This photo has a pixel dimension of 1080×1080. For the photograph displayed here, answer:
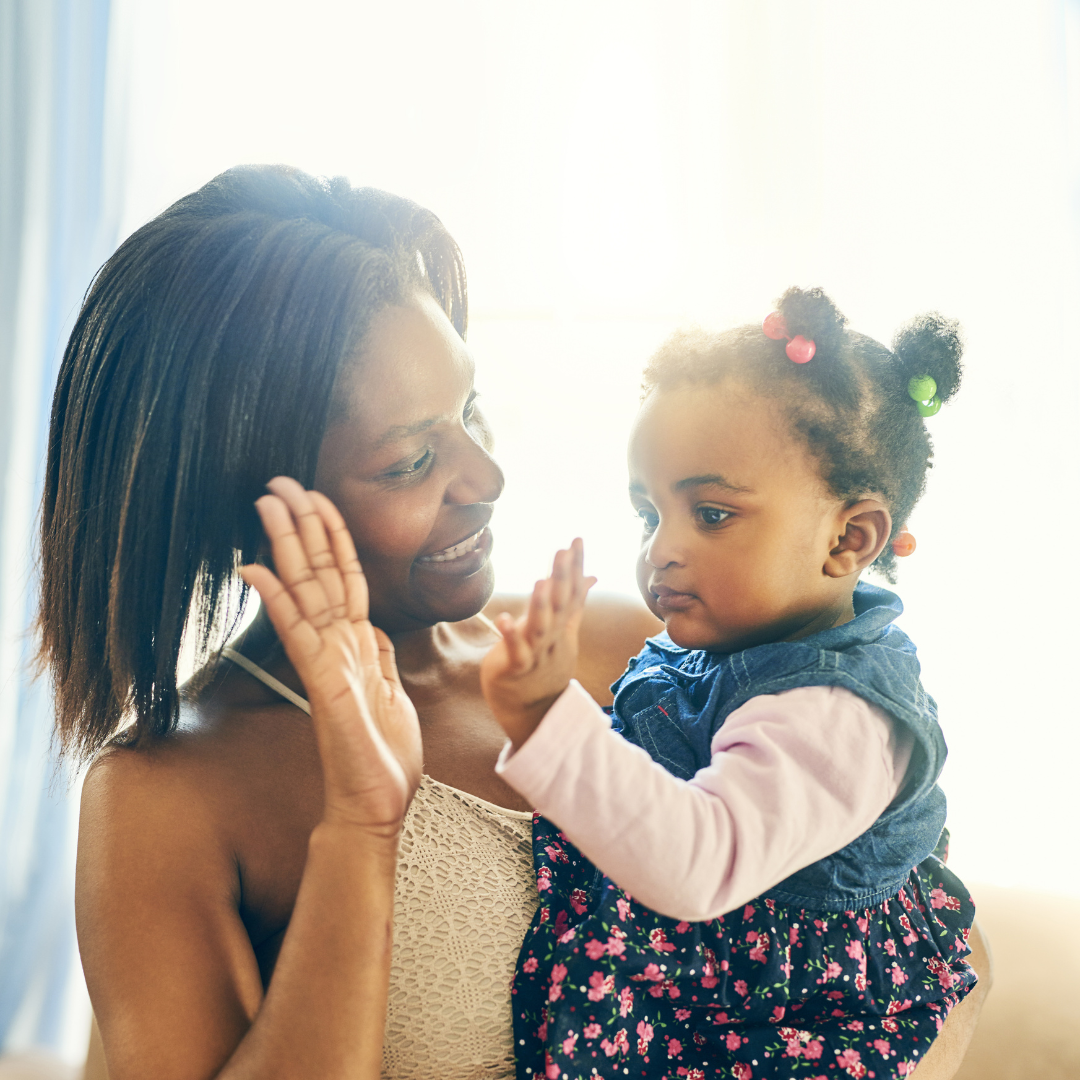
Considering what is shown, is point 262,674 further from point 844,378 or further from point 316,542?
point 844,378

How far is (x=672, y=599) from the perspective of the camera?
0.98 m

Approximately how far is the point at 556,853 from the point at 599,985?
15cm

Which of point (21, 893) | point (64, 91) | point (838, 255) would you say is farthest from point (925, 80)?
point (21, 893)

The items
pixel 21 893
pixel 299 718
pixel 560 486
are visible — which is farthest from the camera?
pixel 560 486

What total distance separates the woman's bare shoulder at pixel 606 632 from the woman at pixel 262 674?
0.33m

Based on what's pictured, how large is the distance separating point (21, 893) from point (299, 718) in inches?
60.7

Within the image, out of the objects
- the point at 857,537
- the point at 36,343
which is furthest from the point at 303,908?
the point at 36,343

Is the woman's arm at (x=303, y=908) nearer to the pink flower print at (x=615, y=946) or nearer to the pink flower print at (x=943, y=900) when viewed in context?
the pink flower print at (x=615, y=946)

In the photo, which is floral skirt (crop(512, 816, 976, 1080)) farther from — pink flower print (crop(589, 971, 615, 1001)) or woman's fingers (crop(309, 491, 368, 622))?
woman's fingers (crop(309, 491, 368, 622))

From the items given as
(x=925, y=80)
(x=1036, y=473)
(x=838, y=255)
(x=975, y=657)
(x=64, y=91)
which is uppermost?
(x=925, y=80)

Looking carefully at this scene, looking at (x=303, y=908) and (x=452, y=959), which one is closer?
(x=303, y=908)

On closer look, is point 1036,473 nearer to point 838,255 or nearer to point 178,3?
point 838,255

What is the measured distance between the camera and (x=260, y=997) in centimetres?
91

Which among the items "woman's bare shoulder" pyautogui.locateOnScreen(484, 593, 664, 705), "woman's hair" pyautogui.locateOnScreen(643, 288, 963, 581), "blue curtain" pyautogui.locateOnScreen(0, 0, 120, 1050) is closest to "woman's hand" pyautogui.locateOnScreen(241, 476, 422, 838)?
"woman's hair" pyautogui.locateOnScreen(643, 288, 963, 581)
